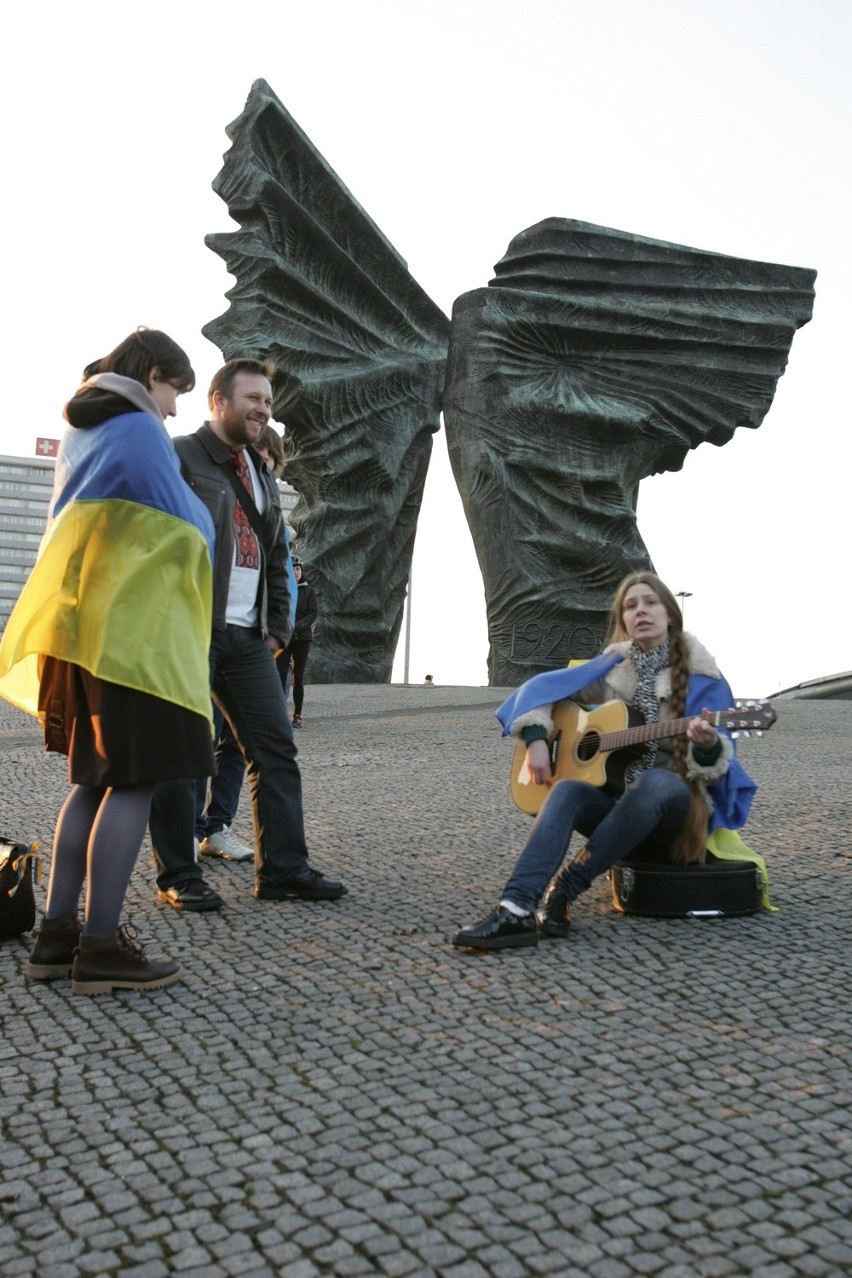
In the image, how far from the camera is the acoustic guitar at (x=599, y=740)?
3.72 metres

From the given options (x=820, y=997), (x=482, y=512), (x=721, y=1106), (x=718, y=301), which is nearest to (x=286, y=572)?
(x=820, y=997)

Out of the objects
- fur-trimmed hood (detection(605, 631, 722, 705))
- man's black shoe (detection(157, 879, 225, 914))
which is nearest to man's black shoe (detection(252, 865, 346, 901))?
man's black shoe (detection(157, 879, 225, 914))

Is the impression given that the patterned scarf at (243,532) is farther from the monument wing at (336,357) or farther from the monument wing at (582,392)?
the monument wing at (582,392)

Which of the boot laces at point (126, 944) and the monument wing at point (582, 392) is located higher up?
the monument wing at point (582, 392)

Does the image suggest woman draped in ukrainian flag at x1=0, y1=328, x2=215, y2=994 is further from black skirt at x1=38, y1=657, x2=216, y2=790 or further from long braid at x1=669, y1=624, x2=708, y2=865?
long braid at x1=669, y1=624, x2=708, y2=865

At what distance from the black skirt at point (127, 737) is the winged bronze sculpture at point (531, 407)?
13472 mm

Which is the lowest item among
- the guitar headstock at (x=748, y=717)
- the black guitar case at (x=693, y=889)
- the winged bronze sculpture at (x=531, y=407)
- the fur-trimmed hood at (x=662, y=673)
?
the black guitar case at (x=693, y=889)

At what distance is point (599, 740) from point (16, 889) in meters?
1.78

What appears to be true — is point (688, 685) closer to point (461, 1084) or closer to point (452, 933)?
point (452, 933)

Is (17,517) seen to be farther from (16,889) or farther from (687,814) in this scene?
(687,814)

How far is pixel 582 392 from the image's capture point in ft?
56.4

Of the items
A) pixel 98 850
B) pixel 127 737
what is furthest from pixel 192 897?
pixel 127 737

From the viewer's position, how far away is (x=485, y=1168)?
84.9 inches

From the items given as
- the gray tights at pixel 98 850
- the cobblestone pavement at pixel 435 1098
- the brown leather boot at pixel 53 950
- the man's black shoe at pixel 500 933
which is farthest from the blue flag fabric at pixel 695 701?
the brown leather boot at pixel 53 950
